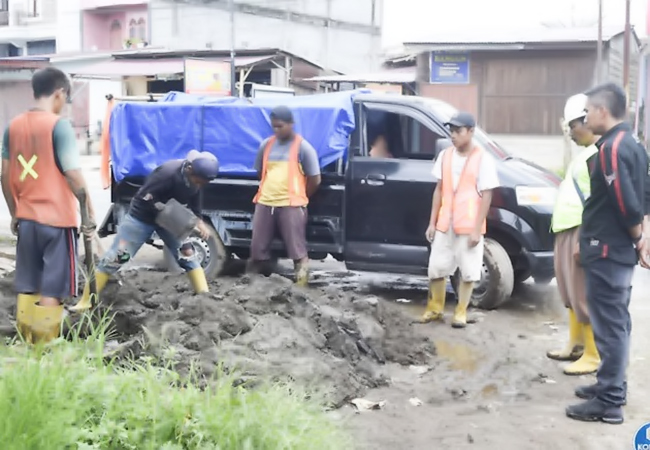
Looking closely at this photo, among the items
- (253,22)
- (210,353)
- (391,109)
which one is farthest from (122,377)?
(253,22)

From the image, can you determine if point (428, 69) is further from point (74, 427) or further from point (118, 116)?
point (74, 427)

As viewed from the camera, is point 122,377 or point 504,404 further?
point 504,404

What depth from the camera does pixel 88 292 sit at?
6.57 metres

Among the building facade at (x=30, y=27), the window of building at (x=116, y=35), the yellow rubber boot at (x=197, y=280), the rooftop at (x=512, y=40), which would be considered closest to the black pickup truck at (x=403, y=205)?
the yellow rubber boot at (x=197, y=280)

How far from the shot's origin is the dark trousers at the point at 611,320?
504 cm

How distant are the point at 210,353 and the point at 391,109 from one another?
392 cm

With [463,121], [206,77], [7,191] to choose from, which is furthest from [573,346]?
[206,77]

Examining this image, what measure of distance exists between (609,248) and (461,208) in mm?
2287

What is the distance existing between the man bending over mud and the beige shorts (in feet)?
4.65

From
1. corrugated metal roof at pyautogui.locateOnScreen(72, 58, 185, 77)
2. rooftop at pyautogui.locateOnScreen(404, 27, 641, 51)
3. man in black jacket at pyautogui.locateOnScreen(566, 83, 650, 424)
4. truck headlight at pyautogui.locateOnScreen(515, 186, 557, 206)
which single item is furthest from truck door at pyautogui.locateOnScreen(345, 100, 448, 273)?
corrugated metal roof at pyautogui.locateOnScreen(72, 58, 185, 77)

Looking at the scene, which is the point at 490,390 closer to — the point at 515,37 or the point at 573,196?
the point at 573,196

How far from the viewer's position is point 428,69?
24.4m

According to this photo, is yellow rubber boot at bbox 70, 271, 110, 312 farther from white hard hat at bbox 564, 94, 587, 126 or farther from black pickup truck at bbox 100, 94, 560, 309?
white hard hat at bbox 564, 94, 587, 126

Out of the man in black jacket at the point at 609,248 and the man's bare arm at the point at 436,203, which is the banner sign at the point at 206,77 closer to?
the man's bare arm at the point at 436,203
